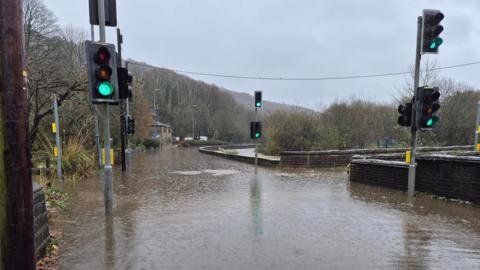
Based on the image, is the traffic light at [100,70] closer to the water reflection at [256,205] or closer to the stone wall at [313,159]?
the water reflection at [256,205]

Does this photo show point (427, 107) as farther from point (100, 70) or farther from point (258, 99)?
point (258, 99)

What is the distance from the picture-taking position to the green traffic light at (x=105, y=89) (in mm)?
6629

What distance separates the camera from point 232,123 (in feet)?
254

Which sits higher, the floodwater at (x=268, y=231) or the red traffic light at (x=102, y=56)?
the red traffic light at (x=102, y=56)

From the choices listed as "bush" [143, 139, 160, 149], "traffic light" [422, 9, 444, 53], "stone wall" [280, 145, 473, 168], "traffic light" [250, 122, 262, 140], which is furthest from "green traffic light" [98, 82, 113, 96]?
"bush" [143, 139, 160, 149]

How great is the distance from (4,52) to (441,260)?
5836 mm

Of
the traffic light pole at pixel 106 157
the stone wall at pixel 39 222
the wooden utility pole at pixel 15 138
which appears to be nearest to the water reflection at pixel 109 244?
the traffic light pole at pixel 106 157

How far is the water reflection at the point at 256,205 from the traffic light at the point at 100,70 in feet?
13.1

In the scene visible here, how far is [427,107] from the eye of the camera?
8.81m

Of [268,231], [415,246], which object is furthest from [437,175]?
[268,231]

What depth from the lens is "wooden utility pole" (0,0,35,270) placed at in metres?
2.66

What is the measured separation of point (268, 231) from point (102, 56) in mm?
4764

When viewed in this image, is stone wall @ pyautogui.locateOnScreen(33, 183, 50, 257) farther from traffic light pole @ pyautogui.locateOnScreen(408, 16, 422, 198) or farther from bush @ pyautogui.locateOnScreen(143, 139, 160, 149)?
bush @ pyautogui.locateOnScreen(143, 139, 160, 149)

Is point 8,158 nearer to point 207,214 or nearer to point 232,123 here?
point 207,214
